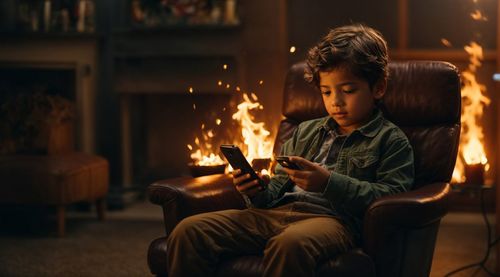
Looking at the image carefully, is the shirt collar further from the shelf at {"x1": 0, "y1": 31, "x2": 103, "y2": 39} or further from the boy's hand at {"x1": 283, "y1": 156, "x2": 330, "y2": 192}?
the shelf at {"x1": 0, "y1": 31, "x2": 103, "y2": 39}

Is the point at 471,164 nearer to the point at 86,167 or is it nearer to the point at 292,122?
the point at 292,122

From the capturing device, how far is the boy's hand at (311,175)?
2.06m

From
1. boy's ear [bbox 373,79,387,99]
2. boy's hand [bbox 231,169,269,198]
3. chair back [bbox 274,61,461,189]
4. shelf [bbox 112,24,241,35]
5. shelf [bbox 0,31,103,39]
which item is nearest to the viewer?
boy's hand [bbox 231,169,269,198]

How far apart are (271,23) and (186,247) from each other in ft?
8.95

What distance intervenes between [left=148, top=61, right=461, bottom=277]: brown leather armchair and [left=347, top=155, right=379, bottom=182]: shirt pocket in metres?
0.15

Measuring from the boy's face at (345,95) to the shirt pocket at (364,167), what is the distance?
0.14 metres

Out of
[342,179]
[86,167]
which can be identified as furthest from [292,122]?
[86,167]

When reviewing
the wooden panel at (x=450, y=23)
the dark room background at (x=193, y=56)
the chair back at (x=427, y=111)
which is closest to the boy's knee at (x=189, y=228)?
the chair back at (x=427, y=111)

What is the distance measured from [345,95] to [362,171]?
234mm

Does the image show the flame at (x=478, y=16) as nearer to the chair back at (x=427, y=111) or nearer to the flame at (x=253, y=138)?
the flame at (x=253, y=138)

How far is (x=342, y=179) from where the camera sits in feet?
6.86

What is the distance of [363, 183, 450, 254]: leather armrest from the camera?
1.98 m

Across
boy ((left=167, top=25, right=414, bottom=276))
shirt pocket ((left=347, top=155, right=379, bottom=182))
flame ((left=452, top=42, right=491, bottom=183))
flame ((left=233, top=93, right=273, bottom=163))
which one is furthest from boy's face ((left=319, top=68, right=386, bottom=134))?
flame ((left=452, top=42, right=491, bottom=183))

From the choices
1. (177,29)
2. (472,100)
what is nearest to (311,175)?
(472,100)
